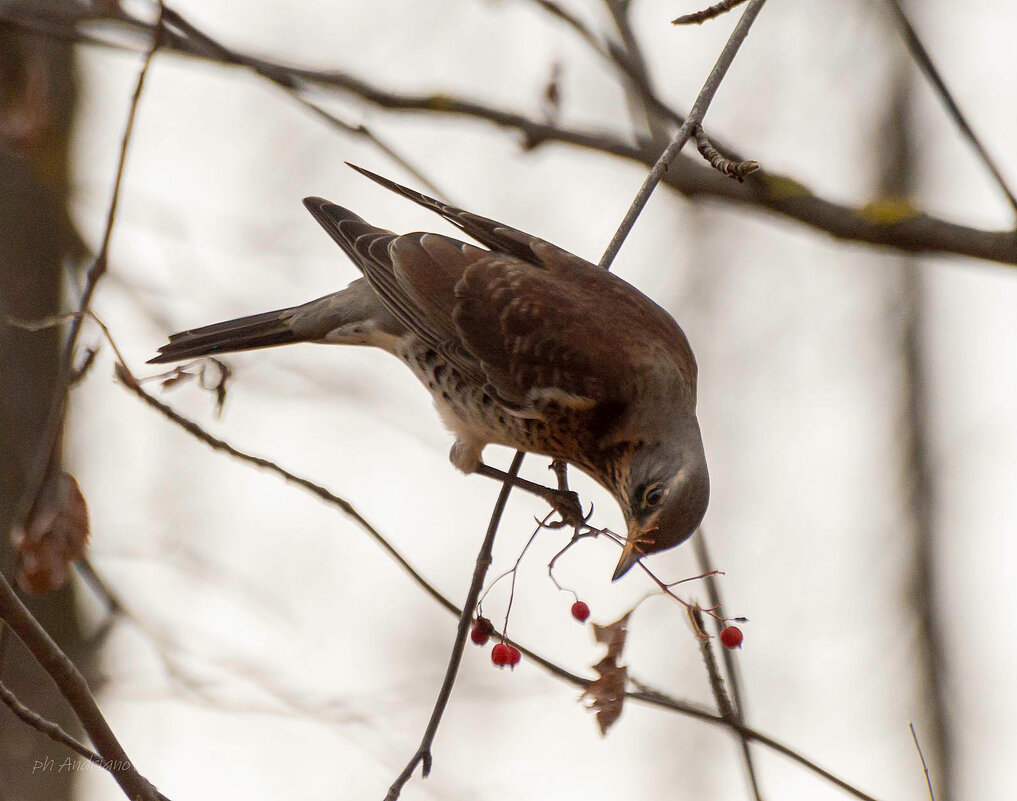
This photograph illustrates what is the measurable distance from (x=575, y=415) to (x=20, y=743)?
2779 millimetres

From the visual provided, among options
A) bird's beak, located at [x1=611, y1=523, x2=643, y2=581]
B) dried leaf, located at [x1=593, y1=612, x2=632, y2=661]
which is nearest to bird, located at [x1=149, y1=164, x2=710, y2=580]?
bird's beak, located at [x1=611, y1=523, x2=643, y2=581]

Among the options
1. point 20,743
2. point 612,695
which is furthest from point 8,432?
point 612,695

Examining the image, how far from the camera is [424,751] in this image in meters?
2.52

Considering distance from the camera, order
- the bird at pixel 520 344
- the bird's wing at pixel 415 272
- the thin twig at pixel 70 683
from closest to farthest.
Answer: the thin twig at pixel 70 683 → the bird at pixel 520 344 → the bird's wing at pixel 415 272

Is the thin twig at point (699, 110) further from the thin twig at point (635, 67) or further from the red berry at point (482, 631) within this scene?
the thin twig at point (635, 67)

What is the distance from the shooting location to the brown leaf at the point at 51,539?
2.90m

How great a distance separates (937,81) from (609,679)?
219cm

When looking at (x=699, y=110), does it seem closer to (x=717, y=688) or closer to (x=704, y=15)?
(x=704, y=15)

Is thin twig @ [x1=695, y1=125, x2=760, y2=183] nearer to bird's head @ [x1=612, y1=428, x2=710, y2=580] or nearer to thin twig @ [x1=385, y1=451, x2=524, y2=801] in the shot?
thin twig @ [x1=385, y1=451, x2=524, y2=801]

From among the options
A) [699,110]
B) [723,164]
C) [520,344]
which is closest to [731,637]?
[723,164]

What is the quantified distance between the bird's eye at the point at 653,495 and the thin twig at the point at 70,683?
195 centimetres

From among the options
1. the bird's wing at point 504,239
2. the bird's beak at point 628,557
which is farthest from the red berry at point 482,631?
the bird's wing at point 504,239

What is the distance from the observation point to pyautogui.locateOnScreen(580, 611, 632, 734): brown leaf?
2.57m

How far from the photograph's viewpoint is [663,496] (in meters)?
3.68
